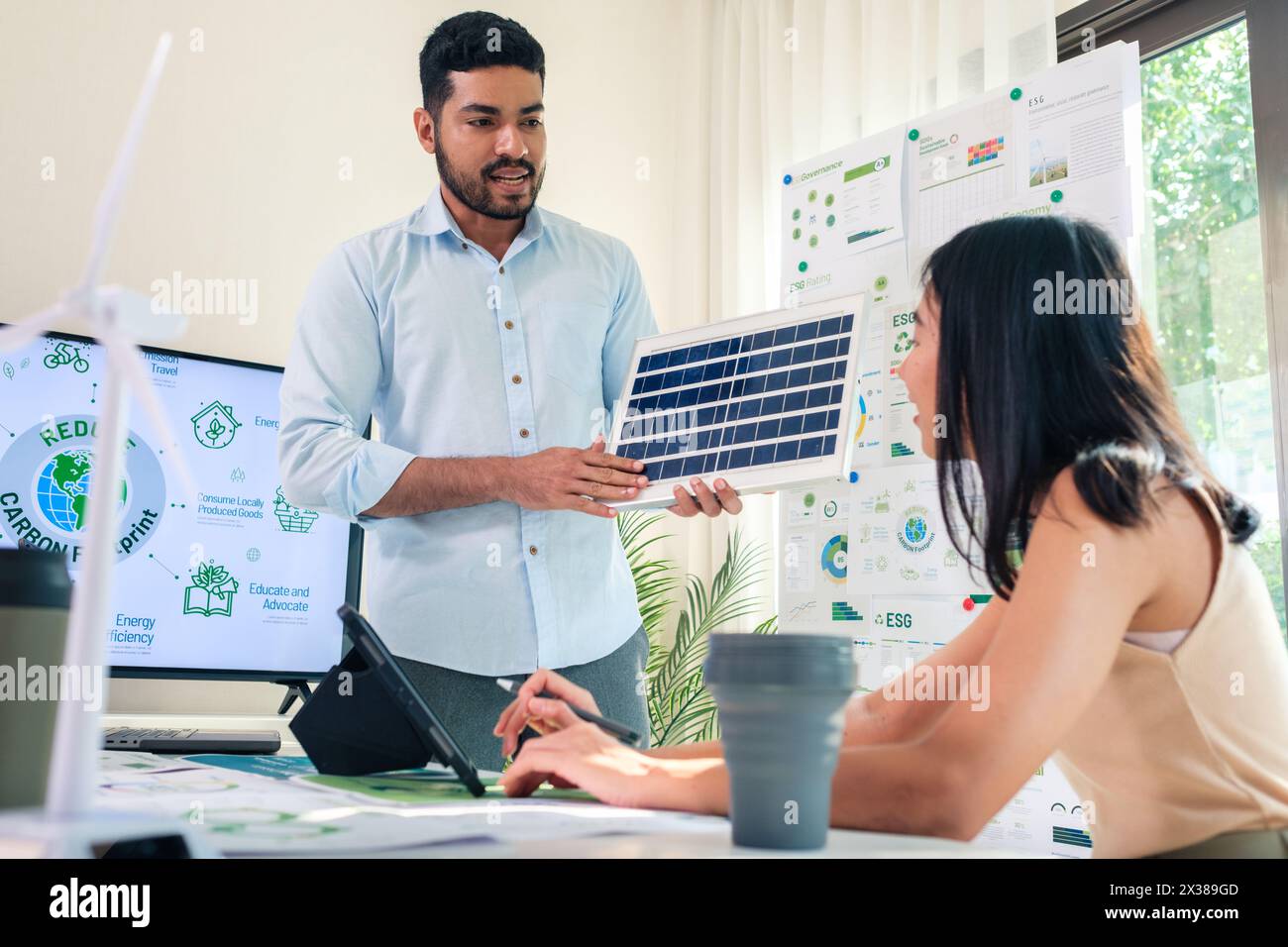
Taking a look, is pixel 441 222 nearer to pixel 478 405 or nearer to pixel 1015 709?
pixel 478 405

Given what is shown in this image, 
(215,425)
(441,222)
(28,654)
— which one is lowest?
(28,654)

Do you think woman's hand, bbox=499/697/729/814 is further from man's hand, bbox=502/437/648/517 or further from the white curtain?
the white curtain

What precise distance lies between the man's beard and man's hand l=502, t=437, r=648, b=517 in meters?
0.61

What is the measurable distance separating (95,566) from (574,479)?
48.4 inches

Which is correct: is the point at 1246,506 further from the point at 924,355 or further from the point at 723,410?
the point at 723,410

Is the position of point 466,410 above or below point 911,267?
below

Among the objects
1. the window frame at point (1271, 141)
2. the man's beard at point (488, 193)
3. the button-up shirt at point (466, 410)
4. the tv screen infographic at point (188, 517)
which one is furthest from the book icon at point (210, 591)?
the window frame at point (1271, 141)

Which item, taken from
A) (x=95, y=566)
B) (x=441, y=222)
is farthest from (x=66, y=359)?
(x=95, y=566)

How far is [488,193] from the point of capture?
7.45 ft

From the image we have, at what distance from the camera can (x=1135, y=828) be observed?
1.13 metres

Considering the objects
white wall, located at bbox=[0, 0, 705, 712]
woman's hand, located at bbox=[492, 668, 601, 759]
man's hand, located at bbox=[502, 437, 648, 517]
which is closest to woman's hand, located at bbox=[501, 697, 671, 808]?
woman's hand, located at bbox=[492, 668, 601, 759]

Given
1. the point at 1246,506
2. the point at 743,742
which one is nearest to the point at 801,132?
the point at 1246,506

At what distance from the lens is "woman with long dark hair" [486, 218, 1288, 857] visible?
990 mm
